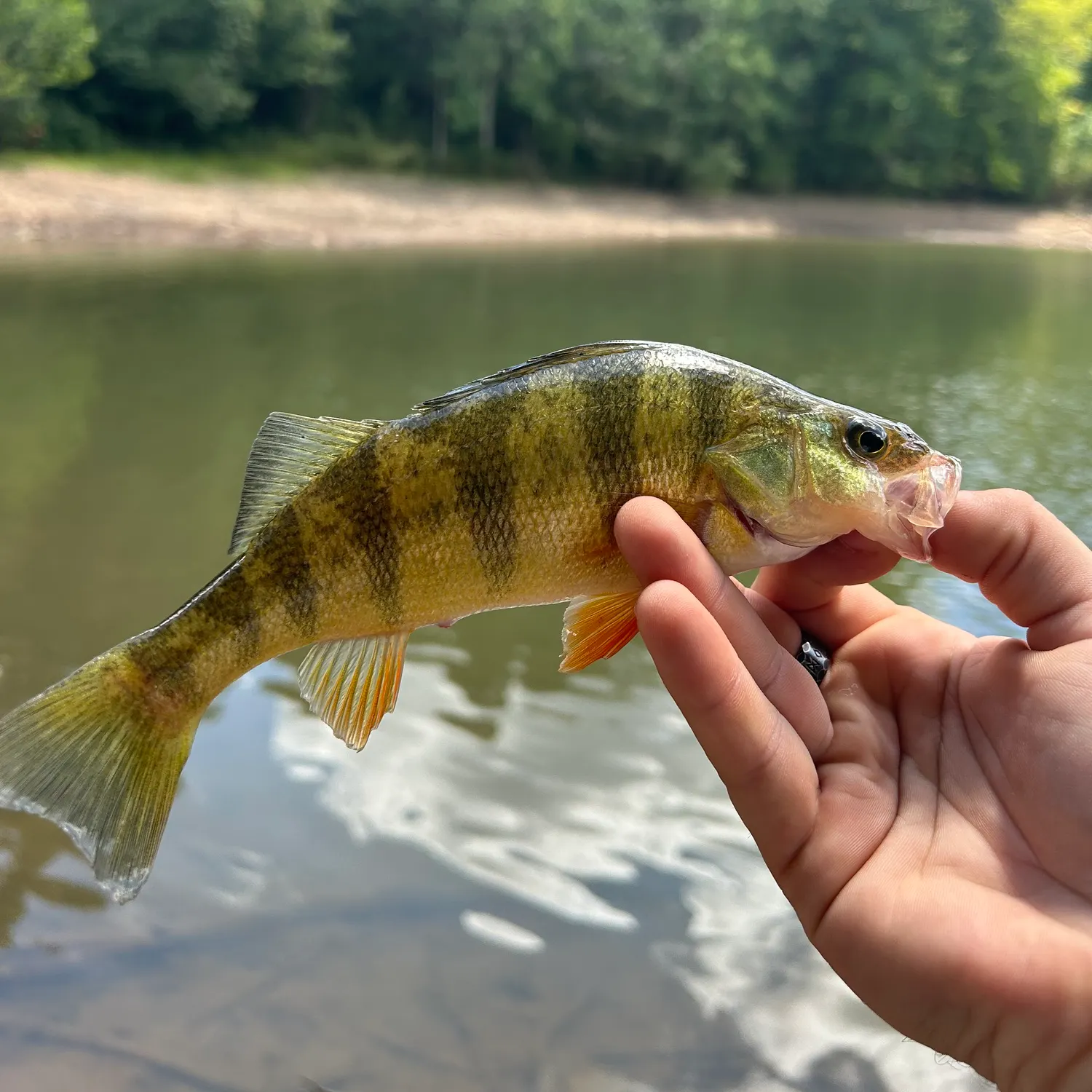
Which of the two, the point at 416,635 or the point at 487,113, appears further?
the point at 487,113

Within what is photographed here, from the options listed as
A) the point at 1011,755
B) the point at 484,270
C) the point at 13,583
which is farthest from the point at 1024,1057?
the point at 484,270

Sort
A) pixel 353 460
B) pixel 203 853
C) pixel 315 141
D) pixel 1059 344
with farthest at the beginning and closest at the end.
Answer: pixel 315 141 → pixel 1059 344 → pixel 203 853 → pixel 353 460

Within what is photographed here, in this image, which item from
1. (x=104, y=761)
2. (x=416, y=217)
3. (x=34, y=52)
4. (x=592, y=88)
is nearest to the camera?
(x=104, y=761)

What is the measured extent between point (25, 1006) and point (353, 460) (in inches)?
103

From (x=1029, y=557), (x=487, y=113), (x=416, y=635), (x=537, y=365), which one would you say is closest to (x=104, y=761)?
(x=537, y=365)

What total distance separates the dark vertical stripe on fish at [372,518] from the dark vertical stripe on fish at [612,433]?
502mm

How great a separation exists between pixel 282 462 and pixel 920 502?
1530mm

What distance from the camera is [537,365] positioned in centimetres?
230

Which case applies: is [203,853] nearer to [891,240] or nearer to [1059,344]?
[1059,344]

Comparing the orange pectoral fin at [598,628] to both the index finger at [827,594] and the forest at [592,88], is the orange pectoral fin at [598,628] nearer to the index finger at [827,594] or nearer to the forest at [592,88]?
the index finger at [827,594]

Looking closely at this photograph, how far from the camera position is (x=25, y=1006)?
3.40m

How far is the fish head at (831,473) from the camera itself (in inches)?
86.4

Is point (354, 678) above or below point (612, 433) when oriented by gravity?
below

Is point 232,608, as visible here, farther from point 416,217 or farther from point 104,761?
point 416,217
